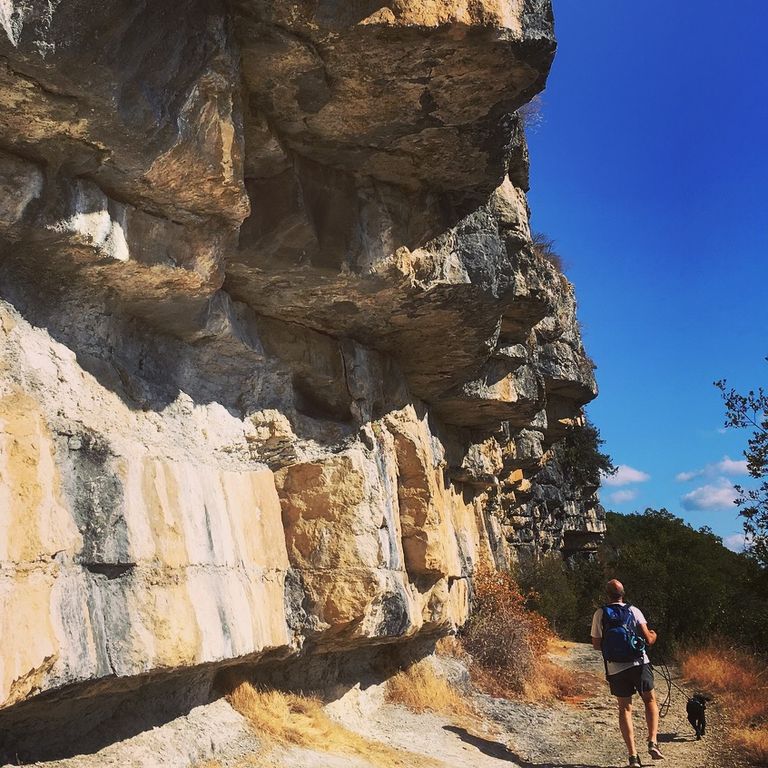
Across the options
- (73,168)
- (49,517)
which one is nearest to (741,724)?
(49,517)

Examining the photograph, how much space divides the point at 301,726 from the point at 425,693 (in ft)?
9.21

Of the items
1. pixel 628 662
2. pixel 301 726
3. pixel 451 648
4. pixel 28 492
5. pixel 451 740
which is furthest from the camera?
pixel 451 648

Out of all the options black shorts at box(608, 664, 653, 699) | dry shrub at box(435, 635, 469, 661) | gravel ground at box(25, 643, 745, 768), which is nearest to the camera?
gravel ground at box(25, 643, 745, 768)

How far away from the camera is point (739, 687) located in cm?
1128

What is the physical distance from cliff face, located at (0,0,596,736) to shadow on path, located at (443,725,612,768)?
1.33 m

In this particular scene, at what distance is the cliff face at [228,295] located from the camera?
12.8 feet

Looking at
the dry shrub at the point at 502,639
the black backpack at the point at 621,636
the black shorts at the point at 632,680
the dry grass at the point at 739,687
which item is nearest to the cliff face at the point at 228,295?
the black backpack at the point at 621,636

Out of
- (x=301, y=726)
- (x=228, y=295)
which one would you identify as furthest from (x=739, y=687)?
(x=228, y=295)

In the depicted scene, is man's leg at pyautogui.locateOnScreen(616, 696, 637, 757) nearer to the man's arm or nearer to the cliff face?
the man's arm

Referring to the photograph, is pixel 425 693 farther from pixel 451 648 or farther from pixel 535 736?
pixel 451 648

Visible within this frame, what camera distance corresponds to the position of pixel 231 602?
17.1 feet

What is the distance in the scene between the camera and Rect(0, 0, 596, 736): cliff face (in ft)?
12.8

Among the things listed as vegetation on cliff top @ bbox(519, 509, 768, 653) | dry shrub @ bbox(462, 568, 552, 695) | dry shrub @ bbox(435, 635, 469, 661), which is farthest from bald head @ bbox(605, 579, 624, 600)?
vegetation on cliff top @ bbox(519, 509, 768, 653)

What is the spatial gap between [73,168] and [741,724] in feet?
30.1
